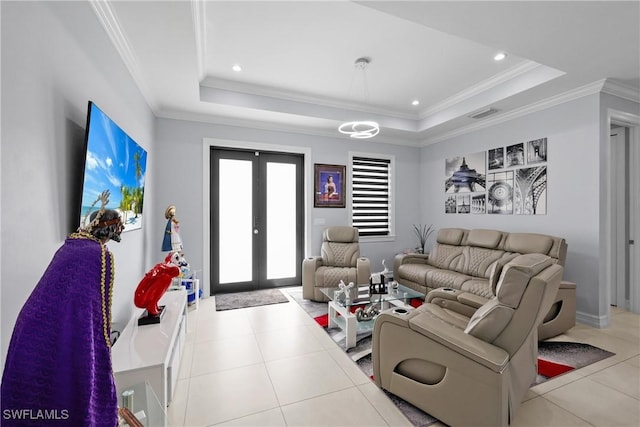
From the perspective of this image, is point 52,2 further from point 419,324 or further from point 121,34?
point 419,324

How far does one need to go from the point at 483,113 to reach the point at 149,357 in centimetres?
465

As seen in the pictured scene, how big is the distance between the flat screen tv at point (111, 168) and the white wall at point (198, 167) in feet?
4.46

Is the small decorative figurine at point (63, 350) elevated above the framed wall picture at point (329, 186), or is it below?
below

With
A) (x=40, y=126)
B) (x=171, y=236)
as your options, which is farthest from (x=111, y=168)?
(x=171, y=236)

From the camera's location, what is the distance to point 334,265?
4.35 metres

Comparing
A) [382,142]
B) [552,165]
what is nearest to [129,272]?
[382,142]

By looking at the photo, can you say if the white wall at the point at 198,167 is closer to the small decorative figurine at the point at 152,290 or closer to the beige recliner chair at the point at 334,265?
the beige recliner chair at the point at 334,265

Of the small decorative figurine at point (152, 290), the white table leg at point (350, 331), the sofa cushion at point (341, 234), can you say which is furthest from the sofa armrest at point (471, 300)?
the small decorative figurine at point (152, 290)

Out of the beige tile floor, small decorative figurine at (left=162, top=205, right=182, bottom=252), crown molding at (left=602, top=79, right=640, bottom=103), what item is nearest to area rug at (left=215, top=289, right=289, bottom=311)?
the beige tile floor

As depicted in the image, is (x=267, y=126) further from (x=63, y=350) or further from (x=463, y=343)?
(x=63, y=350)

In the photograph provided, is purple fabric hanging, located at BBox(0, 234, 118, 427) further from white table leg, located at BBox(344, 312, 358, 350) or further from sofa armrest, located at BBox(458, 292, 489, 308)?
sofa armrest, located at BBox(458, 292, 489, 308)

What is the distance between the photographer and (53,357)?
0.75 m

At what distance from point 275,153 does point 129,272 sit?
2.81 m

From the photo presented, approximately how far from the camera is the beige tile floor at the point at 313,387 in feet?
5.86
